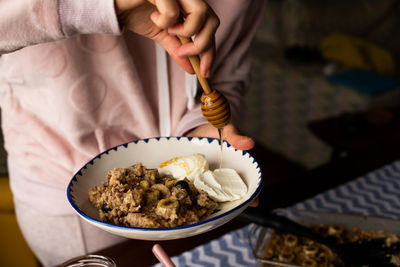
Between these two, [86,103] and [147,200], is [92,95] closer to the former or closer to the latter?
[86,103]

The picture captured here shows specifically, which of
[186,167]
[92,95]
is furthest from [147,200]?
[92,95]

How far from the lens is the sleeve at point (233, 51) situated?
35.9 inches

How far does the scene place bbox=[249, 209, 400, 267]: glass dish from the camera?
90cm

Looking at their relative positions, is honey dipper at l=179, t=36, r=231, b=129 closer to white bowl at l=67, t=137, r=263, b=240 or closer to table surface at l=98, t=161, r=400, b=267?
white bowl at l=67, t=137, r=263, b=240

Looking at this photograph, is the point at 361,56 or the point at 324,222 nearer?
the point at 324,222

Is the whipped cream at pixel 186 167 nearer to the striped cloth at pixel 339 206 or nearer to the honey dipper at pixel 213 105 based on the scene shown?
the honey dipper at pixel 213 105

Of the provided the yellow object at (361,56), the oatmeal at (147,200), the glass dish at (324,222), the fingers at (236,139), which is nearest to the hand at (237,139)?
the fingers at (236,139)

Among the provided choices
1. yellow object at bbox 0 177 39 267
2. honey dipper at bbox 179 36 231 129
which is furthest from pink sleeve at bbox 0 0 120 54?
yellow object at bbox 0 177 39 267

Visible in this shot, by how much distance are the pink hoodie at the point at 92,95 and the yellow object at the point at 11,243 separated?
1.28ft

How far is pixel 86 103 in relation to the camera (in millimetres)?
905

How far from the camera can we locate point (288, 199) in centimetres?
116

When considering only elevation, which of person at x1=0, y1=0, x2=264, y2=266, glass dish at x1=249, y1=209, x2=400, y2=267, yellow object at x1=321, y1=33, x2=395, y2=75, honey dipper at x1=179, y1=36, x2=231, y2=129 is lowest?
yellow object at x1=321, y1=33, x2=395, y2=75

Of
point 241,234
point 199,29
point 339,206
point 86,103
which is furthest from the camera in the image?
point 339,206

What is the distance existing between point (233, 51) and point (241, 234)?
0.50 metres
